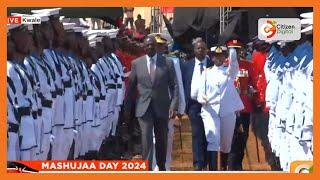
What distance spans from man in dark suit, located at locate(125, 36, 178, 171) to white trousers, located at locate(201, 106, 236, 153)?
0.55 metres

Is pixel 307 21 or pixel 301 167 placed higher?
pixel 307 21

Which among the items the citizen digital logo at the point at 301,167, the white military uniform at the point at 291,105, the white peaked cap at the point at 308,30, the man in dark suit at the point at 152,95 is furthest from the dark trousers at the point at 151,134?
the white peaked cap at the point at 308,30

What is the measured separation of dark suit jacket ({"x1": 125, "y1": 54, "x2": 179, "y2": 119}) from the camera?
1180 cm

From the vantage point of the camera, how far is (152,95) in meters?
11.8

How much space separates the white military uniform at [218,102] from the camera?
12.1m

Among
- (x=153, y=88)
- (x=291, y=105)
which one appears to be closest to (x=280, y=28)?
(x=291, y=105)

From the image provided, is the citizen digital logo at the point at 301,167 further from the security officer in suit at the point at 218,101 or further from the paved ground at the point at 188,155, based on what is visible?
the security officer in suit at the point at 218,101

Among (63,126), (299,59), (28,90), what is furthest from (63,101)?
(299,59)

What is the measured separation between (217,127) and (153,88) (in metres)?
1.04

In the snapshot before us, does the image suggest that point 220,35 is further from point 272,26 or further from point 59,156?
point 59,156

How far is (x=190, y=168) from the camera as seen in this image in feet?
38.5

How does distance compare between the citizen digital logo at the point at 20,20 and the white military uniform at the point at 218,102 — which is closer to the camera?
the citizen digital logo at the point at 20,20

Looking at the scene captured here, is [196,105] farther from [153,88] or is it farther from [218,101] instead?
[153,88]

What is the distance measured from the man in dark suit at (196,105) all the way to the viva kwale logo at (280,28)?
1.02 m
